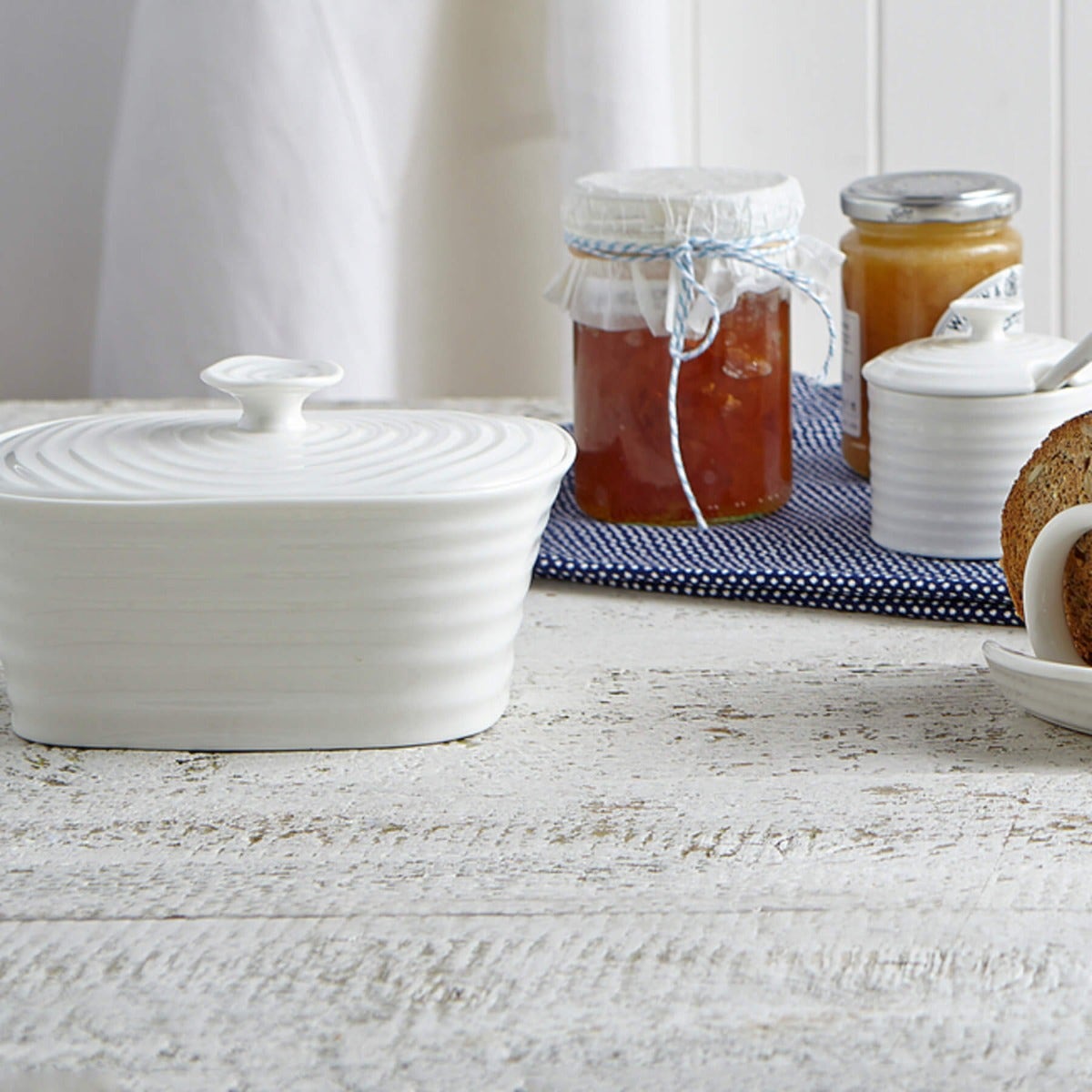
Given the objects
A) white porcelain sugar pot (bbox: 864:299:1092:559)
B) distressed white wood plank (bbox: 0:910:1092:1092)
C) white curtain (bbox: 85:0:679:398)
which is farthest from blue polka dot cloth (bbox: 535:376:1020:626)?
white curtain (bbox: 85:0:679:398)

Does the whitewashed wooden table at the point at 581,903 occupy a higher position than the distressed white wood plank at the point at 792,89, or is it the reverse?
the distressed white wood plank at the point at 792,89

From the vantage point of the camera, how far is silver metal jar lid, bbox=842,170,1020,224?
791 millimetres

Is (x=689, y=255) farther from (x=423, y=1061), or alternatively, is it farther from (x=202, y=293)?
(x=202, y=293)

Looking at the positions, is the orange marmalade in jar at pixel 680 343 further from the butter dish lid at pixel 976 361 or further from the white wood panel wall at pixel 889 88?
the white wood panel wall at pixel 889 88

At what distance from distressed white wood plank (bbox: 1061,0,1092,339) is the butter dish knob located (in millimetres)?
1137

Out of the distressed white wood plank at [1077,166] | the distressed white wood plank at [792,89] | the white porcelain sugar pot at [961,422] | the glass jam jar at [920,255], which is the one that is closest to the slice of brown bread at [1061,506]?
the white porcelain sugar pot at [961,422]

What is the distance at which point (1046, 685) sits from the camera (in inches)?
19.6

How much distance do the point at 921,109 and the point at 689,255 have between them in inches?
32.5

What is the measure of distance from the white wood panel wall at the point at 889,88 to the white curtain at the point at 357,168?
0.66ft

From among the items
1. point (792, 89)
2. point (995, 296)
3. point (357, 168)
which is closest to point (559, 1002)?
point (995, 296)

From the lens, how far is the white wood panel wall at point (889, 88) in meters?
1.44

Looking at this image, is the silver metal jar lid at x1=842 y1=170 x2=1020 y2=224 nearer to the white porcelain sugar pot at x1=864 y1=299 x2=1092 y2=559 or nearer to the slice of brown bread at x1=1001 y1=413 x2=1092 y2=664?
the white porcelain sugar pot at x1=864 y1=299 x2=1092 y2=559

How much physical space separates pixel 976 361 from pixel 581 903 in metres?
0.39

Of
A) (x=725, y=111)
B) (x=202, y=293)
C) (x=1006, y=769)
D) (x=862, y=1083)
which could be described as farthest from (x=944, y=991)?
(x=725, y=111)
